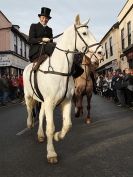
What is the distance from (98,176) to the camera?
588 centimetres

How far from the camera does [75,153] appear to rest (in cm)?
757

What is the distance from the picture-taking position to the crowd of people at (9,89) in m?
24.7

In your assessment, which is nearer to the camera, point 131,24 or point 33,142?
point 33,142

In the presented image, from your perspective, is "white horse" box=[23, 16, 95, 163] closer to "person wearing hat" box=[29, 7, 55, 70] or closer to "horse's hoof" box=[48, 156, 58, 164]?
"horse's hoof" box=[48, 156, 58, 164]

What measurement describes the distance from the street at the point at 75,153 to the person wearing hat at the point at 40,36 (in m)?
1.96

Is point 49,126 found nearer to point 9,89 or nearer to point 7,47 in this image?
point 9,89

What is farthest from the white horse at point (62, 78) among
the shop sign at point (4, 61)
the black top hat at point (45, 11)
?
the shop sign at point (4, 61)

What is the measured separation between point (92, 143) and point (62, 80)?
1.95 metres

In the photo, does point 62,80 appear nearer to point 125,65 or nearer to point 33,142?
point 33,142

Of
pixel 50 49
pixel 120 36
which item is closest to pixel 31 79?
pixel 50 49

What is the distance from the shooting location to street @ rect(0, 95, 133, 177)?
6.21 meters

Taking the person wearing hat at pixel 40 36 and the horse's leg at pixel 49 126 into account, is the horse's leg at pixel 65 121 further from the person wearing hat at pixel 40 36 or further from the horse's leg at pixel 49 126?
the person wearing hat at pixel 40 36

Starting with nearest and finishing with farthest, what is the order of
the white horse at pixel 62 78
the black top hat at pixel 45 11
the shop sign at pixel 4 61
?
the white horse at pixel 62 78
the black top hat at pixel 45 11
the shop sign at pixel 4 61

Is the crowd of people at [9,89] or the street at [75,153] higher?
the crowd of people at [9,89]
